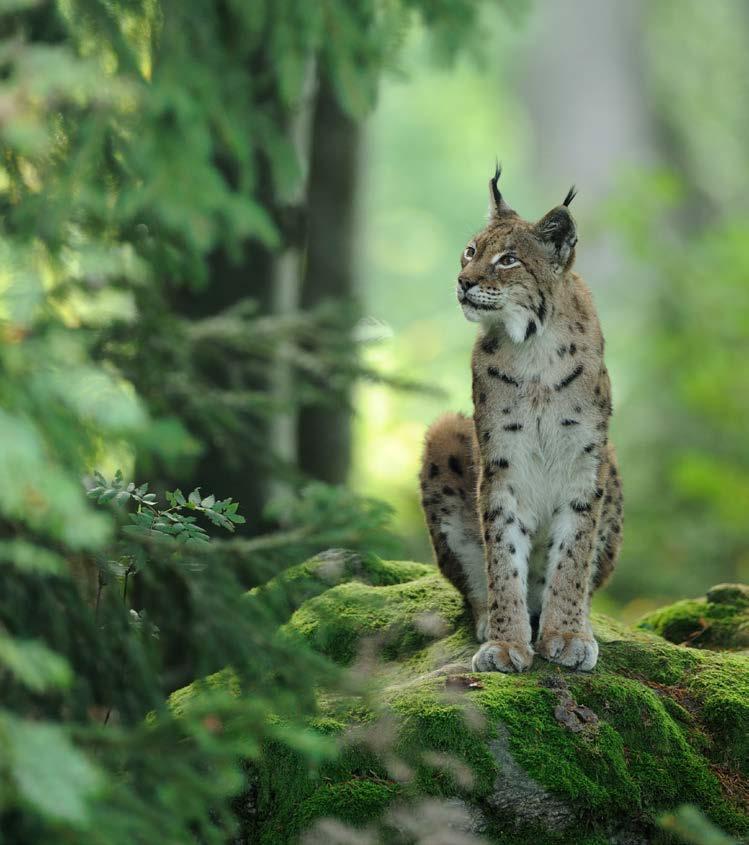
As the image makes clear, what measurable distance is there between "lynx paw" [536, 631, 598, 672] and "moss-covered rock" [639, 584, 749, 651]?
3.50 feet

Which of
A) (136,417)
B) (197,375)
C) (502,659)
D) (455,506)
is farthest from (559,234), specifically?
(136,417)

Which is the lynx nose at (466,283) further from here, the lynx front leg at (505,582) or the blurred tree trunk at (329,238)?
the blurred tree trunk at (329,238)

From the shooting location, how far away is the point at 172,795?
2258mm

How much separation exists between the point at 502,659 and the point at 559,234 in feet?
4.95

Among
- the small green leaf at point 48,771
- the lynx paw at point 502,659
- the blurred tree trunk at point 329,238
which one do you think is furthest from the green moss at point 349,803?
Result: the blurred tree trunk at point 329,238

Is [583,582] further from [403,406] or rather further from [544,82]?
[544,82]

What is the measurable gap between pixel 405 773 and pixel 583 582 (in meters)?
1.13

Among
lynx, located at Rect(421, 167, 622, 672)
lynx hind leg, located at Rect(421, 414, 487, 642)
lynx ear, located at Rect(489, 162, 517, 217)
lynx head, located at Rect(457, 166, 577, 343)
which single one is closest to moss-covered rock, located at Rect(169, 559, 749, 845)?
lynx, located at Rect(421, 167, 622, 672)

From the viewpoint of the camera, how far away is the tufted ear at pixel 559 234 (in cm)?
422

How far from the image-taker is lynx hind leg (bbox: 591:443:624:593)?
15.0ft

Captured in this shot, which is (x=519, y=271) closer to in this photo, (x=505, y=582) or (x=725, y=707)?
(x=505, y=582)

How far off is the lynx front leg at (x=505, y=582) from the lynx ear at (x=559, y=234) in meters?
0.80

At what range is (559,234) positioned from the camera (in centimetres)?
425

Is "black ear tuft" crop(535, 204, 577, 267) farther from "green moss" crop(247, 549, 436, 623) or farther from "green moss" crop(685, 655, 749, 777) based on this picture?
"green moss" crop(685, 655, 749, 777)
